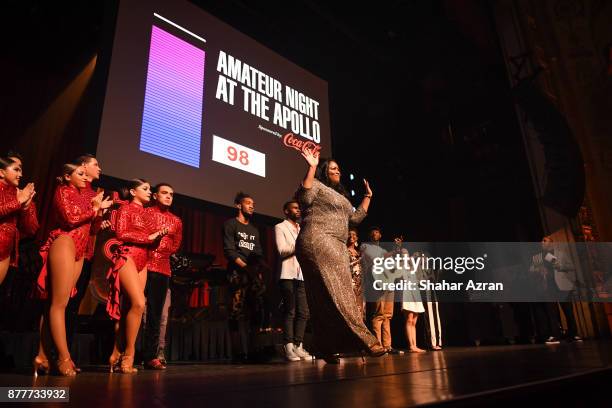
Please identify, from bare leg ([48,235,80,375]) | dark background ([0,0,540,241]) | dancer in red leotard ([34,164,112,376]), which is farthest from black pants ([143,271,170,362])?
dark background ([0,0,540,241])

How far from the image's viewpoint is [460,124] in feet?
27.1

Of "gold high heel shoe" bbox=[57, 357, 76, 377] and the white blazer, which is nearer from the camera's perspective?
"gold high heel shoe" bbox=[57, 357, 76, 377]

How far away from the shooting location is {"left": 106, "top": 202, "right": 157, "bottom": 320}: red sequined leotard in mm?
2609

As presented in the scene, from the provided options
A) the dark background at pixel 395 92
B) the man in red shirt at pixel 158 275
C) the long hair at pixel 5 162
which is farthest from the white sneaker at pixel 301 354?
the dark background at pixel 395 92

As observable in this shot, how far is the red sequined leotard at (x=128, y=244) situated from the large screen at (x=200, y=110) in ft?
5.16

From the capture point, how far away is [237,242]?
3793mm

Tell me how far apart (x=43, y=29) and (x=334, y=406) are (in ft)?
22.9

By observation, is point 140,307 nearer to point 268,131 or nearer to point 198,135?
point 198,135

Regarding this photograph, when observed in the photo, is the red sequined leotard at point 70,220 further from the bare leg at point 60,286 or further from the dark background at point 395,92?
the dark background at point 395,92

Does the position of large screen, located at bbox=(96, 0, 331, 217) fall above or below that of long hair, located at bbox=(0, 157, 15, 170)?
above

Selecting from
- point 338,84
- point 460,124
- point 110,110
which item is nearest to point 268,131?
point 110,110

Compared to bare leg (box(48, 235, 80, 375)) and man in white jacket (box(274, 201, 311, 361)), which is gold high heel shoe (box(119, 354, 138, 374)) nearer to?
bare leg (box(48, 235, 80, 375))

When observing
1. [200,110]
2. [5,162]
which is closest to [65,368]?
[5,162]

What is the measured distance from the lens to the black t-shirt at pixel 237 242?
374 cm
